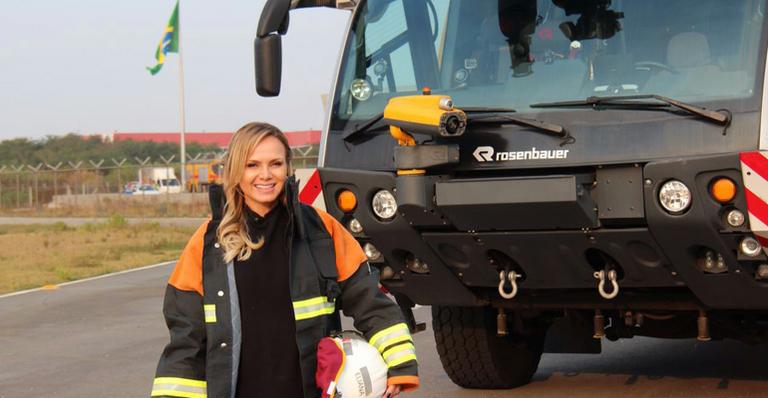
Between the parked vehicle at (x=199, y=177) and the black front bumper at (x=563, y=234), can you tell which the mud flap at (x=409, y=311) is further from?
the parked vehicle at (x=199, y=177)

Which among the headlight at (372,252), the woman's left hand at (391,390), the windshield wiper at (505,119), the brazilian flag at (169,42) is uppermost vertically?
the brazilian flag at (169,42)

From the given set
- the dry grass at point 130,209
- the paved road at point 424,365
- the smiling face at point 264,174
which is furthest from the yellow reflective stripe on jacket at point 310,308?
the dry grass at point 130,209

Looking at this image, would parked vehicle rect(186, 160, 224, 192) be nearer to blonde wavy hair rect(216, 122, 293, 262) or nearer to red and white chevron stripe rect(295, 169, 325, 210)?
red and white chevron stripe rect(295, 169, 325, 210)


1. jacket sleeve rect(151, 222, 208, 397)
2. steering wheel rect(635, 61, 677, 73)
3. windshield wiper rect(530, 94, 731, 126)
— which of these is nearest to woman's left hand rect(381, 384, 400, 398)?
jacket sleeve rect(151, 222, 208, 397)

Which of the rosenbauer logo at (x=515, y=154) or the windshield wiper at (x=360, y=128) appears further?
the windshield wiper at (x=360, y=128)

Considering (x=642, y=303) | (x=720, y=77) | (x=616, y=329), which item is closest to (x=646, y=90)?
(x=720, y=77)

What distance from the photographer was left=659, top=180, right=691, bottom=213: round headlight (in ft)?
21.2

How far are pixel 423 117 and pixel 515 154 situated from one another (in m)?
0.52

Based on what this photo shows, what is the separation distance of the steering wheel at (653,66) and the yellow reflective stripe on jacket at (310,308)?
312 cm

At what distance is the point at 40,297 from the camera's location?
16109mm

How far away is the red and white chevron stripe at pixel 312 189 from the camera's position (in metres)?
7.45

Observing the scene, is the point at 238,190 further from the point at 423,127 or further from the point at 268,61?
the point at 268,61

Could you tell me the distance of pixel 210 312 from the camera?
4250mm

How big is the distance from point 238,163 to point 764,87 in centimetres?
311
